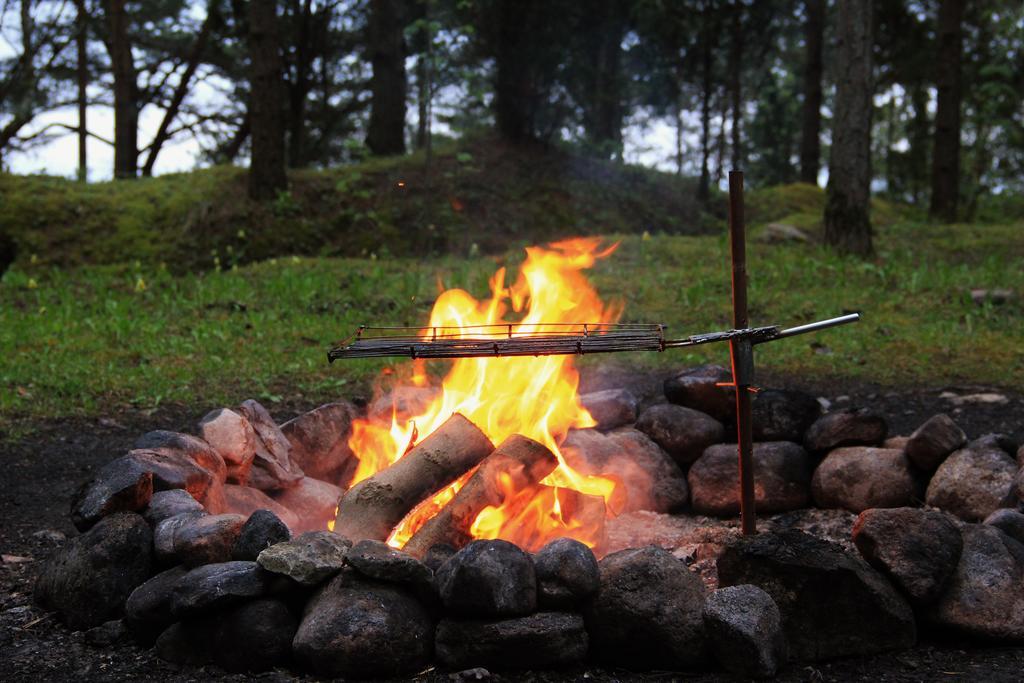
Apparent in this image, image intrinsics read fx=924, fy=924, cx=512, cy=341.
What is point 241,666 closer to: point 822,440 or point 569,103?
point 822,440

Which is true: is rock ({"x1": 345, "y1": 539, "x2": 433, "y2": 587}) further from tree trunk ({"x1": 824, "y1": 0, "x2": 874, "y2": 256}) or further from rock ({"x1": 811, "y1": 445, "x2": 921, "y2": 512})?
tree trunk ({"x1": 824, "y1": 0, "x2": 874, "y2": 256})

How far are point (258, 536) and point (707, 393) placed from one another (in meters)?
2.79

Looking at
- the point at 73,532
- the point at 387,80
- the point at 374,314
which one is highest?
the point at 387,80

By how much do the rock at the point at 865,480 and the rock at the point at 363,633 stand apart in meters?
2.45

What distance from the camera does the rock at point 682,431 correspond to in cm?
516

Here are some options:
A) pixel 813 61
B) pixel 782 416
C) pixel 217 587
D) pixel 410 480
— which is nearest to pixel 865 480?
pixel 782 416

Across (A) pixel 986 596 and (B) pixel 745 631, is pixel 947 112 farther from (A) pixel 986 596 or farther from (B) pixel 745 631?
(B) pixel 745 631

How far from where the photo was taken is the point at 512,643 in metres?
3.13

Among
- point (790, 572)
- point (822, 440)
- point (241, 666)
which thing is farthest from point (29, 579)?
point (822, 440)

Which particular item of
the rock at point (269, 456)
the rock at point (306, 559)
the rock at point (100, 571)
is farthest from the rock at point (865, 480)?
the rock at point (100, 571)

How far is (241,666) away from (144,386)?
4.25 meters

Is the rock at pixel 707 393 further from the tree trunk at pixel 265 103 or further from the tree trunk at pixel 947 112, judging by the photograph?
the tree trunk at pixel 947 112

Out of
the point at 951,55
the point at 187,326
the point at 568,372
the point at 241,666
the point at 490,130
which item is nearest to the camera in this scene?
the point at 241,666

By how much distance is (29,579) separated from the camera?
4055 millimetres
